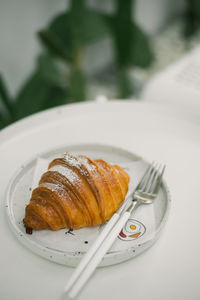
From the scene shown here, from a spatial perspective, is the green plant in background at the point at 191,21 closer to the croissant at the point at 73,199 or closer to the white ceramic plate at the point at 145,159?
the white ceramic plate at the point at 145,159

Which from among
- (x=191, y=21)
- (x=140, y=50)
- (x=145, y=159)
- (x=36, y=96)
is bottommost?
(x=36, y=96)

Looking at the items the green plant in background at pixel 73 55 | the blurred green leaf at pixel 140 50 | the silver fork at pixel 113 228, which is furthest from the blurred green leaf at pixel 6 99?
the silver fork at pixel 113 228

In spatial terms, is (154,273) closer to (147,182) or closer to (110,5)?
(147,182)

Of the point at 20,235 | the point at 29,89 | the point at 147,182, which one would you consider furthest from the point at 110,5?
the point at 20,235

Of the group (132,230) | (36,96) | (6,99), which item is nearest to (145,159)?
(132,230)

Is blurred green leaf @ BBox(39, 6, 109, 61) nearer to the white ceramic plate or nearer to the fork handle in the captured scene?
the white ceramic plate

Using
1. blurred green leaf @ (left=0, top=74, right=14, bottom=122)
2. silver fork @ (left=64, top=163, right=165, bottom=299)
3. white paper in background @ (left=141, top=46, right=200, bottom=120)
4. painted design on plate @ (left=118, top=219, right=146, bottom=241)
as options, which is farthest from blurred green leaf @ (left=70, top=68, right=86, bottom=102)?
painted design on plate @ (left=118, top=219, right=146, bottom=241)

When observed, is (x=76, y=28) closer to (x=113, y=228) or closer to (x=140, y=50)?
(x=140, y=50)
